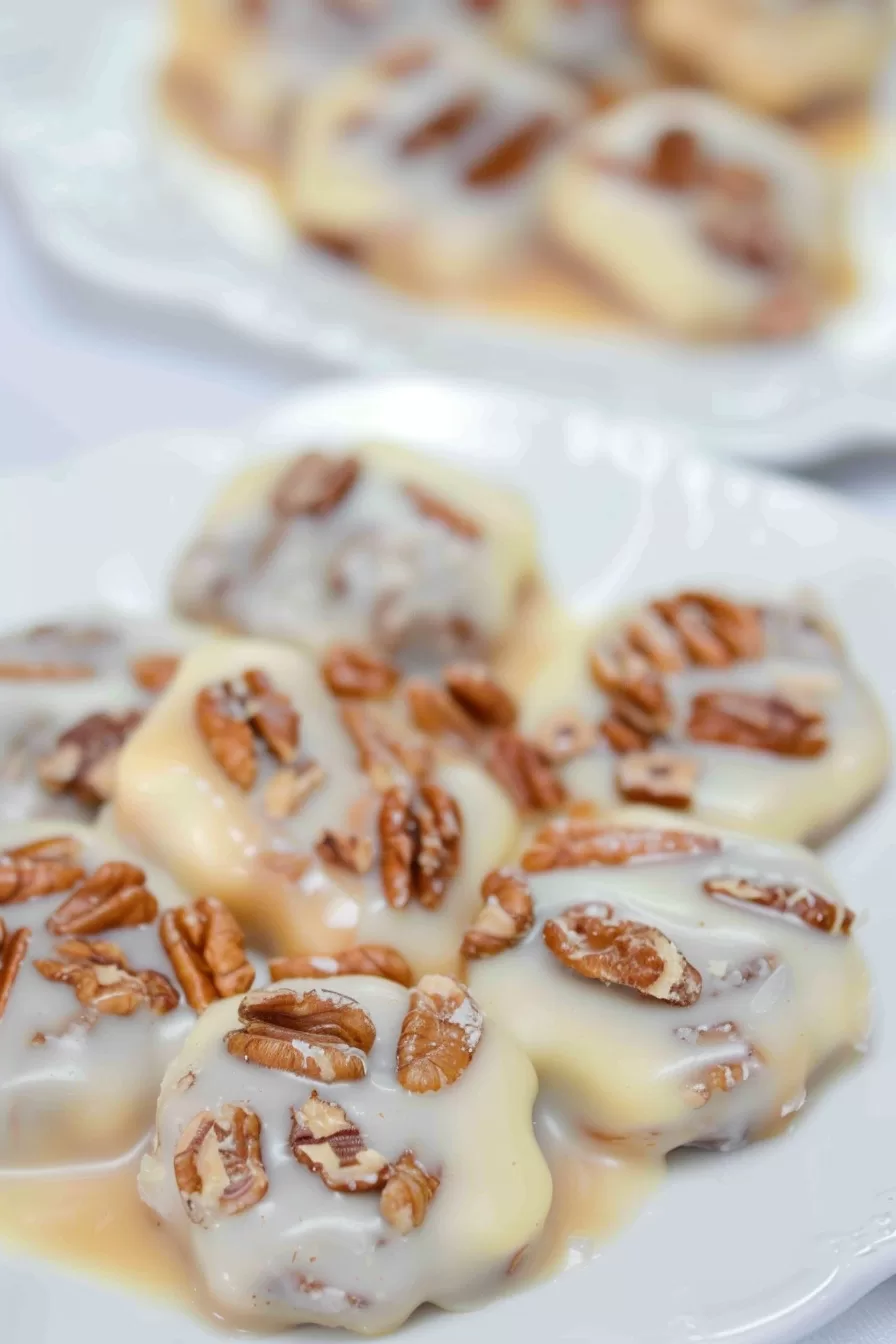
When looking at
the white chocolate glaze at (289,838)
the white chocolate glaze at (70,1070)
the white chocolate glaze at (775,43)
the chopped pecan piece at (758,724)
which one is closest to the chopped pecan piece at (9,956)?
the white chocolate glaze at (70,1070)

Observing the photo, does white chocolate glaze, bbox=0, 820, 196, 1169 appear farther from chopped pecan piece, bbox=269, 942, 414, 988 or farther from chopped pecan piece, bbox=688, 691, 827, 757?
chopped pecan piece, bbox=688, 691, 827, 757

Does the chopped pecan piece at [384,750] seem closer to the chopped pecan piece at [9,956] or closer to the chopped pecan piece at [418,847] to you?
the chopped pecan piece at [418,847]

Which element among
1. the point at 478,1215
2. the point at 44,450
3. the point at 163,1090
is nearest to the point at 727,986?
the point at 478,1215

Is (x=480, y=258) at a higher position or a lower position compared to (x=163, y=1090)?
higher

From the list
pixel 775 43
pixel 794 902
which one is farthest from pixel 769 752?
pixel 775 43

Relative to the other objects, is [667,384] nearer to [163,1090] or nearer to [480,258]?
[480,258]

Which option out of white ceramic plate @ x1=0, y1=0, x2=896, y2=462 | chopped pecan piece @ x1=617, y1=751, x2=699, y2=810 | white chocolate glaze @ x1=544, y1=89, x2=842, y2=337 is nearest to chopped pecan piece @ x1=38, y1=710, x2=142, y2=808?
chopped pecan piece @ x1=617, y1=751, x2=699, y2=810

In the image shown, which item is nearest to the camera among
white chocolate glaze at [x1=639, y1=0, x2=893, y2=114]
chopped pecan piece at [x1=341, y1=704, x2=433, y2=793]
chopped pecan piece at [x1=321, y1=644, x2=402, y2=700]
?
chopped pecan piece at [x1=341, y1=704, x2=433, y2=793]
